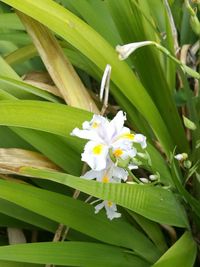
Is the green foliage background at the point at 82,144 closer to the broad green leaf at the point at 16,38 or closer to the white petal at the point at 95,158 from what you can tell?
the white petal at the point at 95,158

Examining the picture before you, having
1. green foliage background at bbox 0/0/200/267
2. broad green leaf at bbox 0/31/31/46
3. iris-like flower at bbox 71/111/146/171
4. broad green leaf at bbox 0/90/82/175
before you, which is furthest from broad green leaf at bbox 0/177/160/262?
broad green leaf at bbox 0/31/31/46

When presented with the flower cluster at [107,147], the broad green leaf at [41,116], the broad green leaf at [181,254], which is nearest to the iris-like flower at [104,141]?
the flower cluster at [107,147]

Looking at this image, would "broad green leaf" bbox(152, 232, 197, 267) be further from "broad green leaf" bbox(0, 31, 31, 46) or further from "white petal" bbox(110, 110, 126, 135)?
"broad green leaf" bbox(0, 31, 31, 46)

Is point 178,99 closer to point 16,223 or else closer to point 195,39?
point 195,39

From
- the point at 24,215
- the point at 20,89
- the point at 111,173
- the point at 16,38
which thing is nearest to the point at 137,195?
the point at 111,173

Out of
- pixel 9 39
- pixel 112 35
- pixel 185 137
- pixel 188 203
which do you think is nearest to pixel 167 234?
pixel 188 203

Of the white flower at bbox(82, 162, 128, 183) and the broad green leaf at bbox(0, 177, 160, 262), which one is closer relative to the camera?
the white flower at bbox(82, 162, 128, 183)
